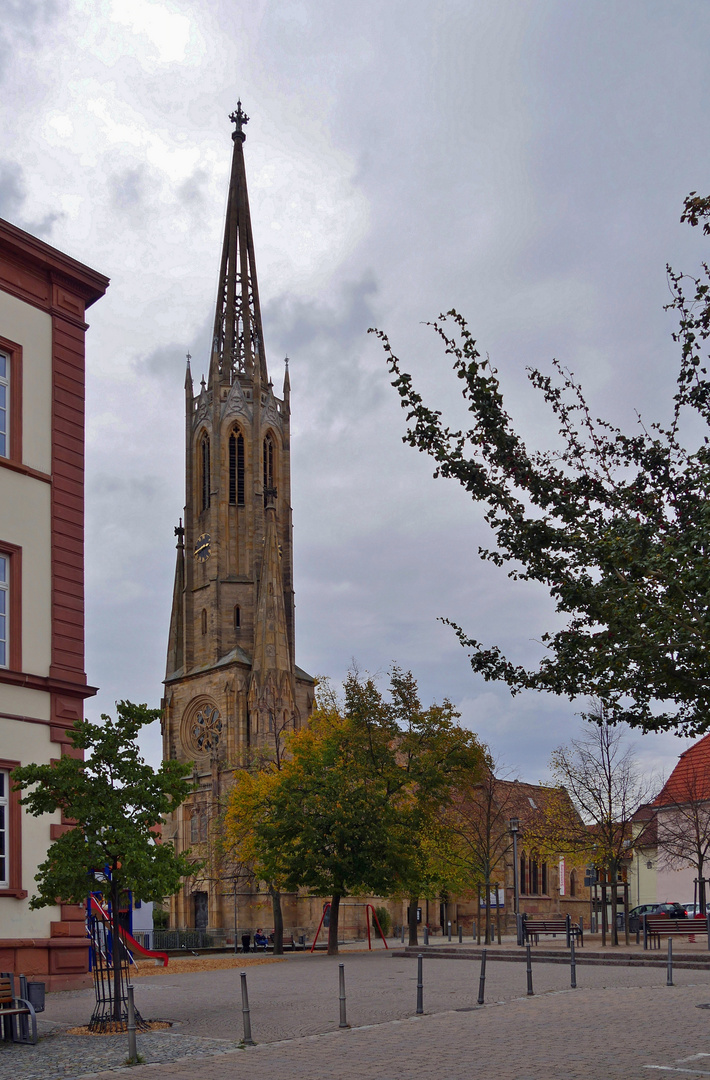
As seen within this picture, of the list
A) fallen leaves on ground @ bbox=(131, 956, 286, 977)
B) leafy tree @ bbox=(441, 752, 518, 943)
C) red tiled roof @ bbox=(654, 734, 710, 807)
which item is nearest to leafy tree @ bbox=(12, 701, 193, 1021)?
fallen leaves on ground @ bbox=(131, 956, 286, 977)

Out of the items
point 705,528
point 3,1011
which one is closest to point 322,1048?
point 3,1011

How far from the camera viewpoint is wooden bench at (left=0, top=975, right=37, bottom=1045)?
Answer: 14.1 m

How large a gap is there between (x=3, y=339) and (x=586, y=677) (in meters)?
15.2

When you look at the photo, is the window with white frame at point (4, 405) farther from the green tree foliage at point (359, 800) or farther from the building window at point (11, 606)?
the green tree foliage at point (359, 800)

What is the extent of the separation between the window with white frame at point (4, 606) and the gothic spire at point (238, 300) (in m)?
70.3

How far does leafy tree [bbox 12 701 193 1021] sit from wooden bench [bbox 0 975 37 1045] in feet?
4.16

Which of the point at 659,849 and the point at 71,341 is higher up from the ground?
the point at 71,341

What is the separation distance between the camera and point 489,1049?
41.0ft

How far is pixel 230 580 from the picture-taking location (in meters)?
82.8

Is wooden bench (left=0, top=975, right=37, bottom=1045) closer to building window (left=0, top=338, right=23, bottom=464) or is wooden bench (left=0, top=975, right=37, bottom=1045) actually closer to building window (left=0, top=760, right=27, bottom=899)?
building window (left=0, top=760, right=27, bottom=899)

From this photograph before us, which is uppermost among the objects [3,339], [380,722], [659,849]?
[3,339]

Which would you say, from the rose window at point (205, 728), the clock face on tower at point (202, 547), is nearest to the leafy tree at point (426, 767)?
the rose window at point (205, 728)

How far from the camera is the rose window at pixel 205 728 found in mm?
76662

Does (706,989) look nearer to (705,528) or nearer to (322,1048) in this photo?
(322,1048)
